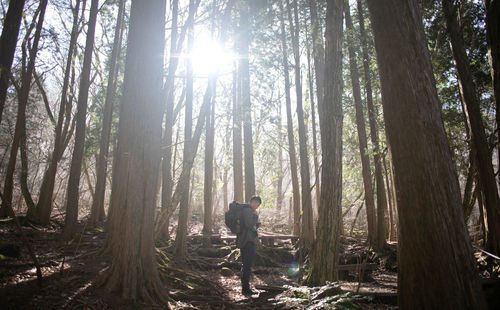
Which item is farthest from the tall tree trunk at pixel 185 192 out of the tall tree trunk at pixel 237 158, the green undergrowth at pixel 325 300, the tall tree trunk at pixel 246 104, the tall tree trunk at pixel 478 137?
the tall tree trunk at pixel 478 137

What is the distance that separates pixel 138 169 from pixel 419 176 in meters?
3.79

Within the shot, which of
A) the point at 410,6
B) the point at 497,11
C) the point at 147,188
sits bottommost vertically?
the point at 147,188

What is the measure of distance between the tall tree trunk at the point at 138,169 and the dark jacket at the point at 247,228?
1.81 meters

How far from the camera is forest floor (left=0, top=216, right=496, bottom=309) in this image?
3.74m

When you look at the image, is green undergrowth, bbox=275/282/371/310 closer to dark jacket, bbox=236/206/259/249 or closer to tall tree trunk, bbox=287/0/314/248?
dark jacket, bbox=236/206/259/249

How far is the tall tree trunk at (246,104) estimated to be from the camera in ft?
33.2

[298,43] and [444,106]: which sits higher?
[298,43]

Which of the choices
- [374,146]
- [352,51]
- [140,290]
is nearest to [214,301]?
[140,290]

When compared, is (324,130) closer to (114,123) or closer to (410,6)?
(410,6)

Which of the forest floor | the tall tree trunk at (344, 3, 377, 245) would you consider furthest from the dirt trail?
the tall tree trunk at (344, 3, 377, 245)

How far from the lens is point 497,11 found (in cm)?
484

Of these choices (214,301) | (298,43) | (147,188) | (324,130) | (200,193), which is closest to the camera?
(147,188)

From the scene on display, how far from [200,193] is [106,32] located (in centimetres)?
1283

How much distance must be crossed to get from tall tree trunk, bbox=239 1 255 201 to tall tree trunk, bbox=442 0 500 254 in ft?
19.3
